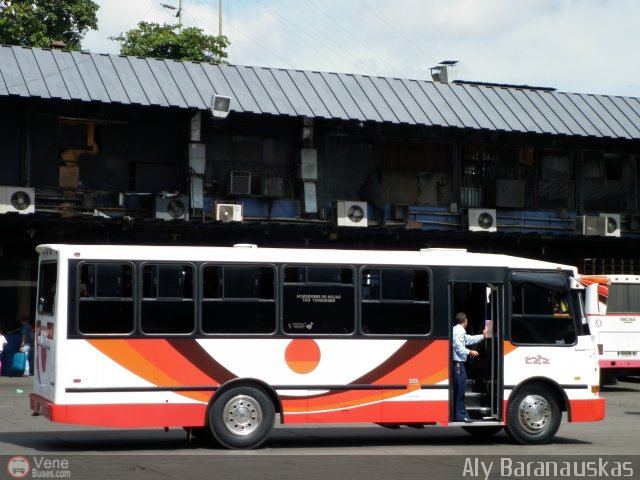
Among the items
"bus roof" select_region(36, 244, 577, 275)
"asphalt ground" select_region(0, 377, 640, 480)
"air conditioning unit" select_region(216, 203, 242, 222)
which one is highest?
"air conditioning unit" select_region(216, 203, 242, 222)

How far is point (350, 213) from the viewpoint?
107 feet

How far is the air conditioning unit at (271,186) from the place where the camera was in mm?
32438

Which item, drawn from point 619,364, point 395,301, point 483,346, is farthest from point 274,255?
point 619,364

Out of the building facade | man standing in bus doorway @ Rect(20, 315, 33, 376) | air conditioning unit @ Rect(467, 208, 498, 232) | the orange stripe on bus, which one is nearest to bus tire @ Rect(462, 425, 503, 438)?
the orange stripe on bus

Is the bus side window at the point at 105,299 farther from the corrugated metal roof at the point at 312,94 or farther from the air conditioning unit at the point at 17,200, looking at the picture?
the corrugated metal roof at the point at 312,94

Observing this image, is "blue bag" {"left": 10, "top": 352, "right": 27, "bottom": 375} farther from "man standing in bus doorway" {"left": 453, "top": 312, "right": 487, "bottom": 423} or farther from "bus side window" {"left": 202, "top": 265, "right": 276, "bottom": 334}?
"man standing in bus doorway" {"left": 453, "top": 312, "right": 487, "bottom": 423}

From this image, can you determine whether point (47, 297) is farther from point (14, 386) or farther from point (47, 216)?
point (47, 216)

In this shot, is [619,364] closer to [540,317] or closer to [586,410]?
[586,410]

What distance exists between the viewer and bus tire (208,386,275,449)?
1524 centimetres

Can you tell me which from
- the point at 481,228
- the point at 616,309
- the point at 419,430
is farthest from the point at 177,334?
the point at 481,228

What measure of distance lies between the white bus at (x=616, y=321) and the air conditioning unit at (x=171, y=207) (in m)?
10.5

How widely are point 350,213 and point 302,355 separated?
17.0 metres
